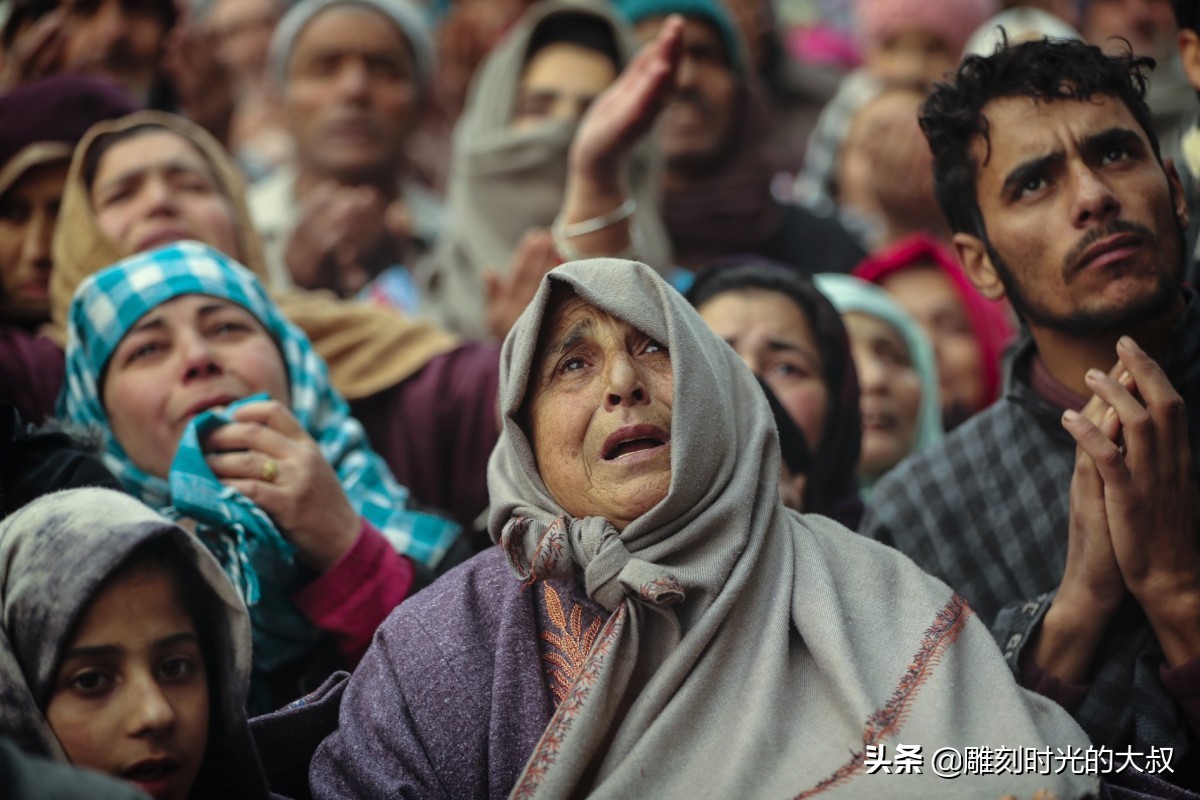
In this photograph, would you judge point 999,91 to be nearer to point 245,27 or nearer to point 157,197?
point 157,197

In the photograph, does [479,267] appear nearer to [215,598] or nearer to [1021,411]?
[1021,411]

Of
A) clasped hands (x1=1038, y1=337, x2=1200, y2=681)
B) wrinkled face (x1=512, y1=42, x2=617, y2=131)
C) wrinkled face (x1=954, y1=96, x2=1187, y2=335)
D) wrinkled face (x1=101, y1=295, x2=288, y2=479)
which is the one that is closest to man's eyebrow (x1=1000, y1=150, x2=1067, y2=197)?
wrinkled face (x1=954, y1=96, x2=1187, y2=335)

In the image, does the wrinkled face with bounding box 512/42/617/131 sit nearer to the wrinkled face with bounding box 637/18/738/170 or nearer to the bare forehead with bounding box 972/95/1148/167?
the wrinkled face with bounding box 637/18/738/170

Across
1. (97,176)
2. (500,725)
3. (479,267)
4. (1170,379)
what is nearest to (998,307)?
(479,267)

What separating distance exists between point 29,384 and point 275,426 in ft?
3.40

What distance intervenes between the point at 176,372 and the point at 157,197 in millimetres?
1143

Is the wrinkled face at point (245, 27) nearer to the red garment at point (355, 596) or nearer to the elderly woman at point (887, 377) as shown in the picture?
the elderly woman at point (887, 377)

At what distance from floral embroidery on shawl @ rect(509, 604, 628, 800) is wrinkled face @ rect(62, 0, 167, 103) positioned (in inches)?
179

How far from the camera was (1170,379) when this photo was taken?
14.5 ft

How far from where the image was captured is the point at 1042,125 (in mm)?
4504

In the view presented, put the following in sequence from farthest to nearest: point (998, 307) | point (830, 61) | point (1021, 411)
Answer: point (830, 61) → point (998, 307) → point (1021, 411)

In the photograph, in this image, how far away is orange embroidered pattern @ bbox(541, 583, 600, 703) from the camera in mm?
3600

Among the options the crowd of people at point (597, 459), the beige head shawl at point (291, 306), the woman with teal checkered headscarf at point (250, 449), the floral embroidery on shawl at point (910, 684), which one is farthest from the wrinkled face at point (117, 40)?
the floral embroidery on shawl at point (910, 684)

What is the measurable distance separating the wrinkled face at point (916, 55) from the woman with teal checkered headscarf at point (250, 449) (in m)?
4.25
